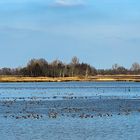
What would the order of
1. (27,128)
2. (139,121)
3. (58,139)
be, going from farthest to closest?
(139,121), (27,128), (58,139)

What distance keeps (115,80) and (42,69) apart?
2642 centimetres

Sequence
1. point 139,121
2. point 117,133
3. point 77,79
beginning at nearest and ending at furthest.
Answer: point 117,133 < point 139,121 < point 77,79

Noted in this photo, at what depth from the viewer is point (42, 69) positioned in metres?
185

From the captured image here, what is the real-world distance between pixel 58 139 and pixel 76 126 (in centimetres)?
568

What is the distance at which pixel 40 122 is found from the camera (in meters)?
35.2

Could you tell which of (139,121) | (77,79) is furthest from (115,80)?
(139,121)

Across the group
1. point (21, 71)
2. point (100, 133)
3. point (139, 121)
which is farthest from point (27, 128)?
point (21, 71)

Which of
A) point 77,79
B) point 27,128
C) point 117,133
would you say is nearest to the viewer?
point 117,133

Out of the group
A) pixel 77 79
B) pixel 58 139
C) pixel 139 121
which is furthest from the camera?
pixel 77 79

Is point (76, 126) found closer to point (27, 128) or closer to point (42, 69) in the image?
point (27, 128)

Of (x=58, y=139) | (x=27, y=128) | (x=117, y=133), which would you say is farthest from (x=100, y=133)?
(x=27, y=128)

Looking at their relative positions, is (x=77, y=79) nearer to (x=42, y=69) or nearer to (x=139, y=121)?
(x=42, y=69)

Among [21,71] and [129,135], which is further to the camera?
[21,71]

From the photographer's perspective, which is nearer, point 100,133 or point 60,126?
point 100,133
